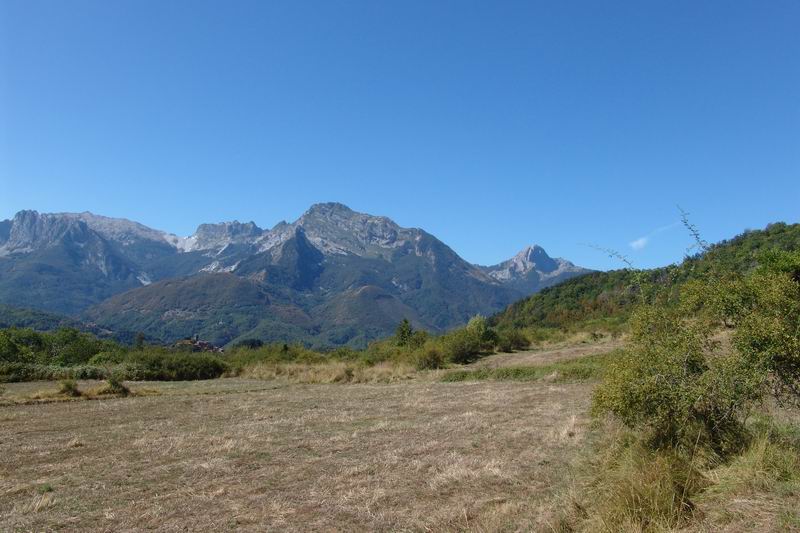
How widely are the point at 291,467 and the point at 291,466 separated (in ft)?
0.34

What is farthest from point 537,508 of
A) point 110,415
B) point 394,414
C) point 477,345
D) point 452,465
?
point 477,345

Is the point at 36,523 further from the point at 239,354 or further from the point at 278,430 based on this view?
the point at 239,354

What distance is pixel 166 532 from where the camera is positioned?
7.91 m

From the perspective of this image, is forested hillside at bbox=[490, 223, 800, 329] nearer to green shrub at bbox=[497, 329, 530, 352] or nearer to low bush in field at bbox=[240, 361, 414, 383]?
green shrub at bbox=[497, 329, 530, 352]

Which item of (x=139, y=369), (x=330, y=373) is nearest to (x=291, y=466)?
(x=330, y=373)

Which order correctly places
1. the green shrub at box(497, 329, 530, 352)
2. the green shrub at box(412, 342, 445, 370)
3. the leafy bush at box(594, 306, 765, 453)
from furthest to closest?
the green shrub at box(497, 329, 530, 352)
the green shrub at box(412, 342, 445, 370)
the leafy bush at box(594, 306, 765, 453)

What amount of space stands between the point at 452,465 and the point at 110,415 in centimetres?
1610

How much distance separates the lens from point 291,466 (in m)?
12.0

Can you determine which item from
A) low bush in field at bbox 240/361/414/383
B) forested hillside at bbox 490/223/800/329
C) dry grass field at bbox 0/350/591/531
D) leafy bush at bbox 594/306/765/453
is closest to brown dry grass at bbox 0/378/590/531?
dry grass field at bbox 0/350/591/531

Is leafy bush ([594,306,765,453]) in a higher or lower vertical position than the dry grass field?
higher

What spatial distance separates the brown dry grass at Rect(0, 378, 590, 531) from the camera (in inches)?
336

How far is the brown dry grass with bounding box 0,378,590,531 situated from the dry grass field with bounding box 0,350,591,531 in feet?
0.12

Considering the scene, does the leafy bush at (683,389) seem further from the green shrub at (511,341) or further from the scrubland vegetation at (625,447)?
the green shrub at (511,341)

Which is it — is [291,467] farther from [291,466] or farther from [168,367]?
[168,367]
